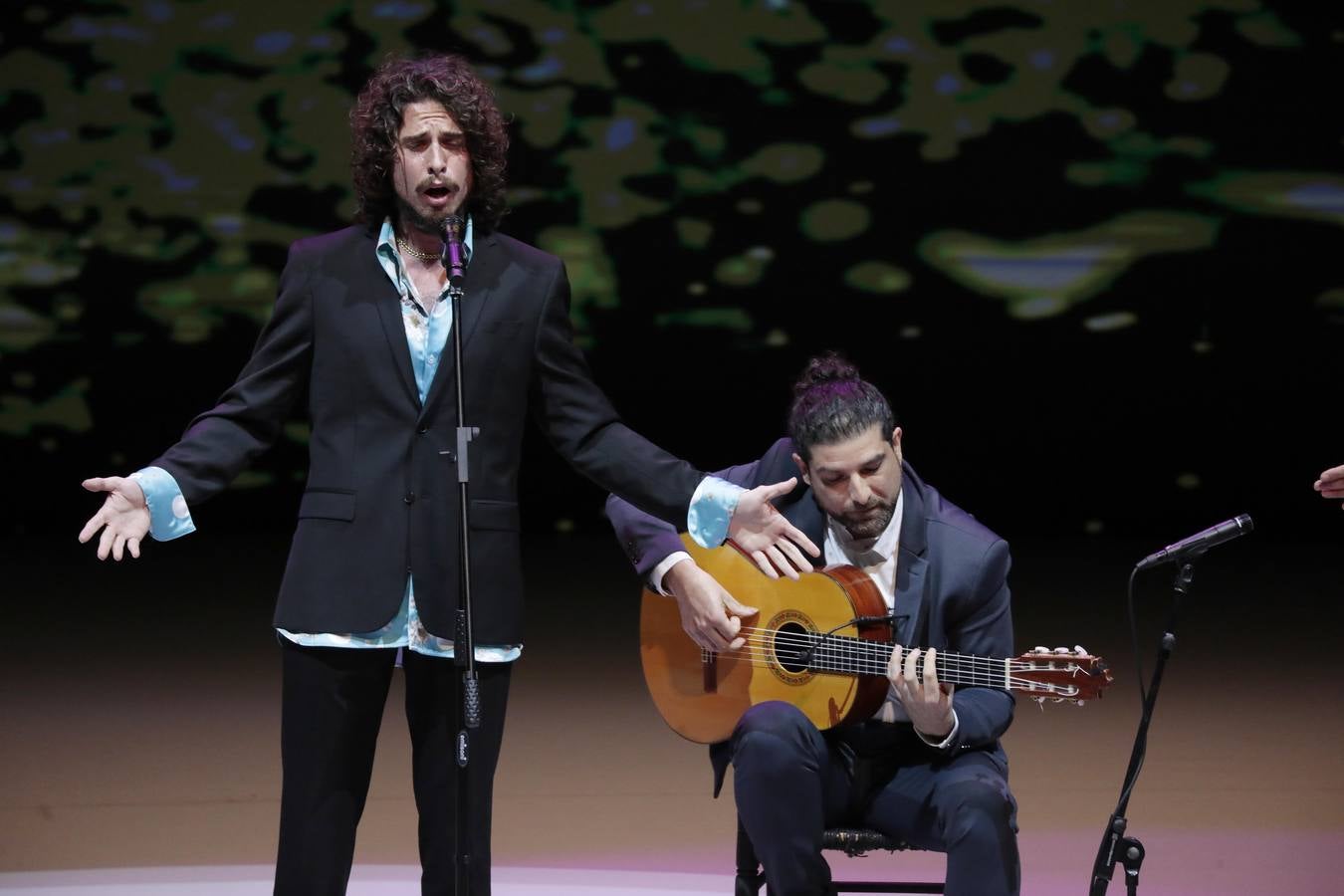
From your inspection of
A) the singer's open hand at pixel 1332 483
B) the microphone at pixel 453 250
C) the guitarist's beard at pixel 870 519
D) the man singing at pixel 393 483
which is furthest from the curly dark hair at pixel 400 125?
the singer's open hand at pixel 1332 483

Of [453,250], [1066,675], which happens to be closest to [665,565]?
[1066,675]

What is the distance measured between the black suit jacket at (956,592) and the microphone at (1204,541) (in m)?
0.26

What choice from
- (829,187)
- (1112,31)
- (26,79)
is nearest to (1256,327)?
(1112,31)

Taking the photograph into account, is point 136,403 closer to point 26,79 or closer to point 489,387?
point 26,79

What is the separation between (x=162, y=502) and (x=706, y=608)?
3.32ft

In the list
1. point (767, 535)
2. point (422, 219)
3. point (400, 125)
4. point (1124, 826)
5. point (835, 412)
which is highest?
point (400, 125)

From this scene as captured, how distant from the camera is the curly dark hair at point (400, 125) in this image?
246cm

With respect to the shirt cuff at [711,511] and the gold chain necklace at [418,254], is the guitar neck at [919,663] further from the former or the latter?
the gold chain necklace at [418,254]

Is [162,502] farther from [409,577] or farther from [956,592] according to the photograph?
[956,592]

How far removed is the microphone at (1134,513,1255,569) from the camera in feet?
8.69

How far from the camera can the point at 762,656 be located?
304 cm

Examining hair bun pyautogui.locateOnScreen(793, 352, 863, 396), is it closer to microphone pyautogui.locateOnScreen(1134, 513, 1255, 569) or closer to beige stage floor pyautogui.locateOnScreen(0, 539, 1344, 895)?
microphone pyautogui.locateOnScreen(1134, 513, 1255, 569)

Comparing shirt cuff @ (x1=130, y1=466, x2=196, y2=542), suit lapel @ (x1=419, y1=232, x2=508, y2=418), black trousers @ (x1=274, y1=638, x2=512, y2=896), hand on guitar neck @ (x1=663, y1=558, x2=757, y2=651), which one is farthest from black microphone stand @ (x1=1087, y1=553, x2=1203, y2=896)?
shirt cuff @ (x1=130, y1=466, x2=196, y2=542)

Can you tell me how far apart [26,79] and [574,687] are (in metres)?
3.58
